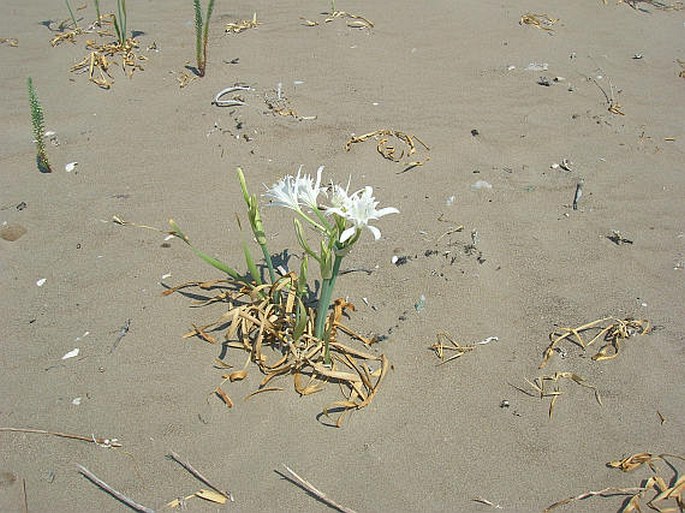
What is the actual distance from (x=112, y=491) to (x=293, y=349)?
0.75m

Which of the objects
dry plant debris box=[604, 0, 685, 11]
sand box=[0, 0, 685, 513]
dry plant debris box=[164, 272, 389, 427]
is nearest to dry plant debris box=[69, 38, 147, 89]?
sand box=[0, 0, 685, 513]

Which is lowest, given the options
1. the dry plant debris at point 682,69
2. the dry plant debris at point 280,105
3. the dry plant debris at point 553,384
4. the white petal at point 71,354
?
the white petal at point 71,354

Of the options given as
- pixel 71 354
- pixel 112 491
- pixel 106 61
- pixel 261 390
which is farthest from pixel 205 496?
pixel 106 61

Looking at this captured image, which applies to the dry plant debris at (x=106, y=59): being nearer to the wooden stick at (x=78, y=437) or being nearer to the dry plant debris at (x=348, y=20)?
the dry plant debris at (x=348, y=20)

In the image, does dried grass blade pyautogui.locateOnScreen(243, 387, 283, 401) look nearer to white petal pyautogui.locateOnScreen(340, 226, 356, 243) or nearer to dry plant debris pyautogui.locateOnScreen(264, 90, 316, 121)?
white petal pyautogui.locateOnScreen(340, 226, 356, 243)

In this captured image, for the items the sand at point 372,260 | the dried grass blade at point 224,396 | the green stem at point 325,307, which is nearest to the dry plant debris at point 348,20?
the sand at point 372,260

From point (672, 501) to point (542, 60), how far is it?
3536 millimetres

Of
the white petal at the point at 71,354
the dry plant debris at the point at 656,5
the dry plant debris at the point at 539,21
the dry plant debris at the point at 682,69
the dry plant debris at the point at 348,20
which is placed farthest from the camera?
the dry plant debris at the point at 656,5

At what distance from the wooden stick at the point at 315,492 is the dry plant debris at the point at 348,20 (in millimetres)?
3976

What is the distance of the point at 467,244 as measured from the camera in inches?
113

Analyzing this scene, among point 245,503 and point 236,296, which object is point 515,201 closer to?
point 236,296

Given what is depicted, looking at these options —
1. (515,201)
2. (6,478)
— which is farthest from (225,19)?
(6,478)

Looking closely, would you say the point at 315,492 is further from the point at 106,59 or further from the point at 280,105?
the point at 106,59

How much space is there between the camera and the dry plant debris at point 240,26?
487 cm
